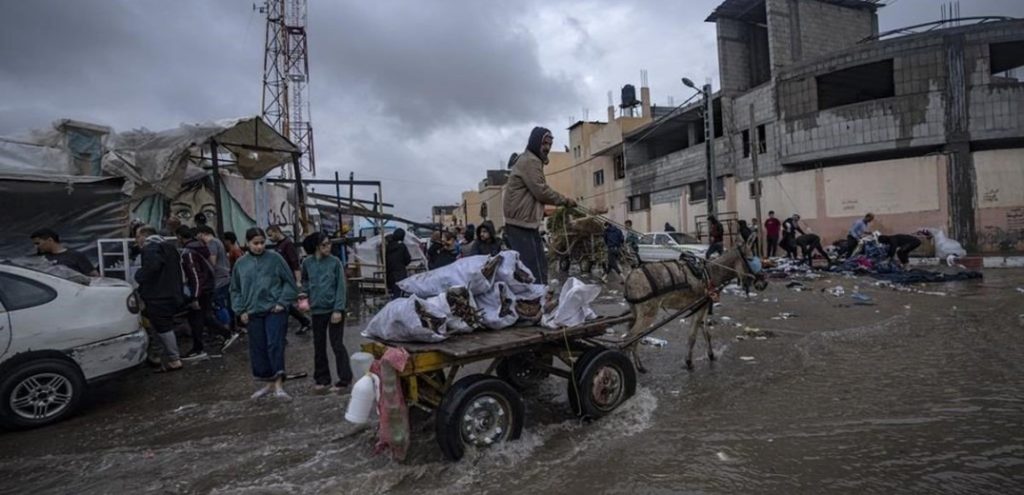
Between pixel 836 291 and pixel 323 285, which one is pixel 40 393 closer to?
pixel 323 285

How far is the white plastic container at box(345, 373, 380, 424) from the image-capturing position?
3652 millimetres

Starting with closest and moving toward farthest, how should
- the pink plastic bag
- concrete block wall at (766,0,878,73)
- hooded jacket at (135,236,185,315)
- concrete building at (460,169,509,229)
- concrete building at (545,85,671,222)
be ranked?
the pink plastic bag < hooded jacket at (135,236,185,315) < concrete block wall at (766,0,878,73) < concrete building at (545,85,671,222) < concrete building at (460,169,509,229)

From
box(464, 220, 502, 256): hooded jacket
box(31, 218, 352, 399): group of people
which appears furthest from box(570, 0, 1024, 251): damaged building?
box(31, 218, 352, 399): group of people

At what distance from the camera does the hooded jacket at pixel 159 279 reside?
253 inches

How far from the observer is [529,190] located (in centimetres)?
511

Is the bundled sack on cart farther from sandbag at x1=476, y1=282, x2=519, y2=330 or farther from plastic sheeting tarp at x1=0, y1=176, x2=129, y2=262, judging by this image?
plastic sheeting tarp at x1=0, y1=176, x2=129, y2=262

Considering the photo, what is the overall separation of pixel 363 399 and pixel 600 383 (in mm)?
1903

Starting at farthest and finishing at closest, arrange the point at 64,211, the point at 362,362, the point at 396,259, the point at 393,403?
the point at 64,211, the point at 396,259, the point at 362,362, the point at 393,403

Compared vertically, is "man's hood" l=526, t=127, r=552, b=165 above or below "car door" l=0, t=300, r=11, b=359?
above

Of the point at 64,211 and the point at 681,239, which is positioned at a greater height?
the point at 64,211

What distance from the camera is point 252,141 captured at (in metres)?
10.4

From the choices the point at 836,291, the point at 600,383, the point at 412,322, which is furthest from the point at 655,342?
the point at 836,291

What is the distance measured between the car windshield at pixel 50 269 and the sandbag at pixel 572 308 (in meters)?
4.89

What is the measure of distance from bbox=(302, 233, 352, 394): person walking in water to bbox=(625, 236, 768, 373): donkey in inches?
119
